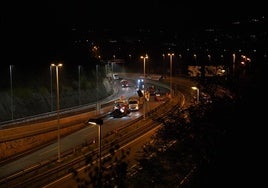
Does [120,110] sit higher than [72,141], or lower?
higher

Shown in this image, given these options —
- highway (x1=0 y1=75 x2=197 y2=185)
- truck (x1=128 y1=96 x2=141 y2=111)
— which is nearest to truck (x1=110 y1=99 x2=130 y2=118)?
highway (x1=0 y1=75 x2=197 y2=185)

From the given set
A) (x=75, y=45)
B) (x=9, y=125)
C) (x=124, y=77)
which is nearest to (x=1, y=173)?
(x=9, y=125)

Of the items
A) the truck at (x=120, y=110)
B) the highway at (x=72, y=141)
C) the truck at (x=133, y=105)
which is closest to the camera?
Answer: the highway at (x=72, y=141)

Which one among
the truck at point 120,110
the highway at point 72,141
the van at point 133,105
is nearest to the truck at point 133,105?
the van at point 133,105

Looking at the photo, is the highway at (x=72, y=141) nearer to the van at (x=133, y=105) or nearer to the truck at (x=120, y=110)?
the truck at (x=120, y=110)

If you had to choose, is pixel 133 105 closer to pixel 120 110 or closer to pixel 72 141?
pixel 120 110

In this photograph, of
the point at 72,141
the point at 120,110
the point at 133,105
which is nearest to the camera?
the point at 72,141

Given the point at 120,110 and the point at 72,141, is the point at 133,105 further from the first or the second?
the point at 72,141

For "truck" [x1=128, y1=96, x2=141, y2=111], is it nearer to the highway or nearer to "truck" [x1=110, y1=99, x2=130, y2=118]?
the highway

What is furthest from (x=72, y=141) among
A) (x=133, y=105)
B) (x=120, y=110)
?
(x=133, y=105)

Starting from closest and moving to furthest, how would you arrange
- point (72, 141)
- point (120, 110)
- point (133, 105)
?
point (72, 141) → point (120, 110) → point (133, 105)

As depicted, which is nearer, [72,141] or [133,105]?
[72,141]

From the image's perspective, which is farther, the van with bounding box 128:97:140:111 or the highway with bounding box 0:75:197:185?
the van with bounding box 128:97:140:111

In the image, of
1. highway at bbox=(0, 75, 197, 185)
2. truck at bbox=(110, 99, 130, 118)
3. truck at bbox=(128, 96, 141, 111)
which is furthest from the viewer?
truck at bbox=(128, 96, 141, 111)
